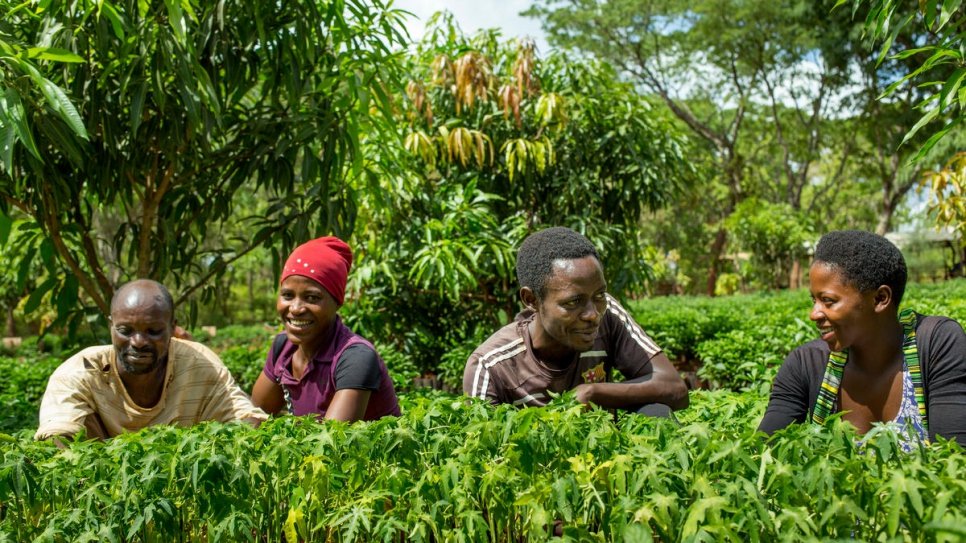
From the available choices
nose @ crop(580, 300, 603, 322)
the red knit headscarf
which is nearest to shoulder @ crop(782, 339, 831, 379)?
nose @ crop(580, 300, 603, 322)

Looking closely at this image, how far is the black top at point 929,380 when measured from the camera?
2621 millimetres

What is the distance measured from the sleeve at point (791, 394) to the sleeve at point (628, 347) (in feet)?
1.68

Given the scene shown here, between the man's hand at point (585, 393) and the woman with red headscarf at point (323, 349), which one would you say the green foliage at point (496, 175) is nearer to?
the woman with red headscarf at point (323, 349)

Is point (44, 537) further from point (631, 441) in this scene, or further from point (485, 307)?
point (485, 307)

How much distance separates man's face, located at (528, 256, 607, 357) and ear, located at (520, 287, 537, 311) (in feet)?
0.36

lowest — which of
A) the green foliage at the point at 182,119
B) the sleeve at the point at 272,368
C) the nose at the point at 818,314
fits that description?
the sleeve at the point at 272,368

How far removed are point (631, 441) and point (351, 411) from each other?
140cm

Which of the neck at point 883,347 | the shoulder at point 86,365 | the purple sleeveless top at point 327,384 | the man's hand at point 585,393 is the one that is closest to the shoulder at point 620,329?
the man's hand at point 585,393

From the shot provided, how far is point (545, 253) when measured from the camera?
10.4ft

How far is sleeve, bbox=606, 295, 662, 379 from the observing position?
336cm

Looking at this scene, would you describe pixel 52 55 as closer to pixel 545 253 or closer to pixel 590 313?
pixel 545 253

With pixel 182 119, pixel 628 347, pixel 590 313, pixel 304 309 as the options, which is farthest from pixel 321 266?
pixel 182 119

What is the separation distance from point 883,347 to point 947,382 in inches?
9.2

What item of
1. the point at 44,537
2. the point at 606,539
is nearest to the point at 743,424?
the point at 606,539
